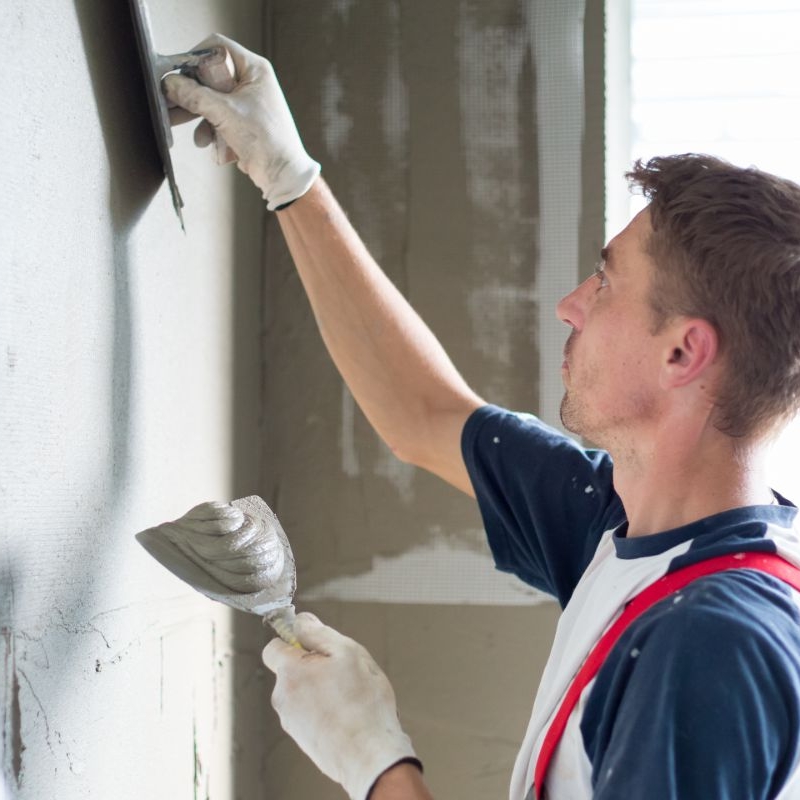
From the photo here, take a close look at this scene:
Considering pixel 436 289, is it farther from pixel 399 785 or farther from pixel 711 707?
pixel 711 707

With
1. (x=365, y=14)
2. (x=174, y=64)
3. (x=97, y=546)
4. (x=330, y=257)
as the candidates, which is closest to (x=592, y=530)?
(x=330, y=257)

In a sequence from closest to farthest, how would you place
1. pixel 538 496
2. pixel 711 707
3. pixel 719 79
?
pixel 711 707 → pixel 538 496 → pixel 719 79

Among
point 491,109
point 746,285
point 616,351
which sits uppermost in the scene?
point 491,109

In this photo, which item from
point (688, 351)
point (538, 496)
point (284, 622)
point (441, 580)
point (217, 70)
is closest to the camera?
point (688, 351)

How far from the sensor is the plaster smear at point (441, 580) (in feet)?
7.18

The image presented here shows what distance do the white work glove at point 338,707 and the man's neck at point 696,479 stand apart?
1.43ft

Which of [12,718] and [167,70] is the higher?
[167,70]

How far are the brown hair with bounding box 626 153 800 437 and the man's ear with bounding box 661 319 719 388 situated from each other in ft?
0.04

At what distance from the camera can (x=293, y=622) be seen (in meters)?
1.34

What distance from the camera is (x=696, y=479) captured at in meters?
1.22

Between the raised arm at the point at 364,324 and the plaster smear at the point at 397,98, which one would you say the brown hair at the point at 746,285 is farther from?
the plaster smear at the point at 397,98

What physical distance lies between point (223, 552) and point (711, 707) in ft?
2.04

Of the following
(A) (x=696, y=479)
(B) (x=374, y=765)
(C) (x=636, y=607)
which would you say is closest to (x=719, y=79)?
(A) (x=696, y=479)

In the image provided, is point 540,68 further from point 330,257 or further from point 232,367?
point 232,367
